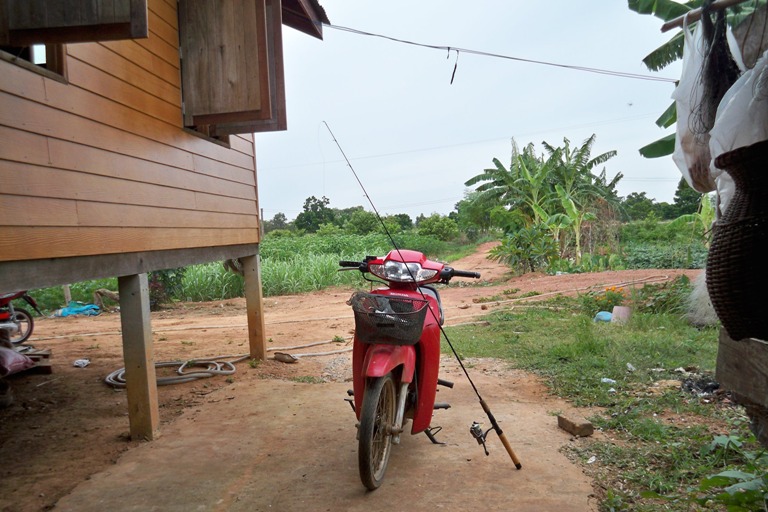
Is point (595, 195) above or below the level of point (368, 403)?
above

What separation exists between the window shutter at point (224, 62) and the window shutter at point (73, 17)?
6.52ft

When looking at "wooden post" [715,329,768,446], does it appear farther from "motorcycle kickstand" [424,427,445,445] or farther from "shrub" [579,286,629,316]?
"shrub" [579,286,629,316]

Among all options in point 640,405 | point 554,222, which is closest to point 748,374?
point 640,405

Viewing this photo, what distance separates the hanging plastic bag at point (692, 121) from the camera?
215cm

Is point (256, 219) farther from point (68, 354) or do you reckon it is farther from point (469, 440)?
point (469, 440)

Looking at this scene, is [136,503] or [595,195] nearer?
[136,503]

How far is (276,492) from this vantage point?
2951mm

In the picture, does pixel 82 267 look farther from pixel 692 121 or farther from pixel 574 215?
pixel 574 215

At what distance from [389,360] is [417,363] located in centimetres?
55

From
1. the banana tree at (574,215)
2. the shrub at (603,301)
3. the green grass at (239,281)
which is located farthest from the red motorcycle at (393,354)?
the banana tree at (574,215)

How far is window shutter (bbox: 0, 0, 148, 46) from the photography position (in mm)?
2506

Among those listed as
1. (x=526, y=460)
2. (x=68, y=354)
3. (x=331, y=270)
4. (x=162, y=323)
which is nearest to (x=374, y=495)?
(x=526, y=460)

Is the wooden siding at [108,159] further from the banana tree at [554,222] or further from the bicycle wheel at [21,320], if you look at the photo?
the banana tree at [554,222]

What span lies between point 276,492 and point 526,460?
1.47 metres
